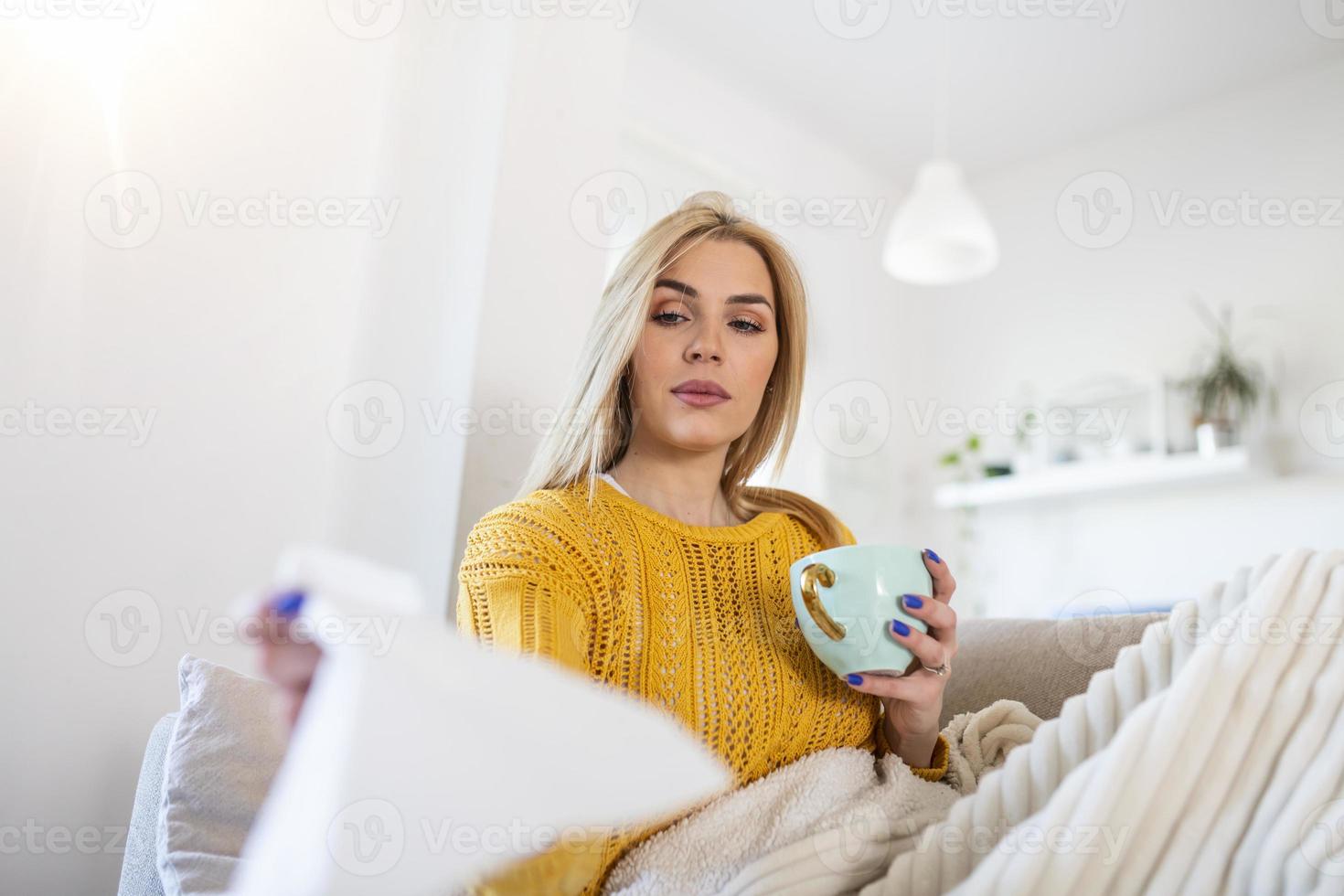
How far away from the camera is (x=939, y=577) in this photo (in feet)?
3.43

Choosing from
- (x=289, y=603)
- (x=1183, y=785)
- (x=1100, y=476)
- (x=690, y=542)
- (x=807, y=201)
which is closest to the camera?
(x=289, y=603)

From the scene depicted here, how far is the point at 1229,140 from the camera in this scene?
141 inches

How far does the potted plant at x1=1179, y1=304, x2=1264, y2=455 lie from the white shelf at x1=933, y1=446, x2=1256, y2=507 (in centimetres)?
7

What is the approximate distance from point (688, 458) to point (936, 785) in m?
0.52

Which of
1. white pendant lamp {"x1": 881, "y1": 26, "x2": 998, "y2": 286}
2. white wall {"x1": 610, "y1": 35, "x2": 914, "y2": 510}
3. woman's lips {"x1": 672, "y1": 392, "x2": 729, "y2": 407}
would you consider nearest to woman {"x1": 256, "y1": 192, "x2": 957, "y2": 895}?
woman's lips {"x1": 672, "y1": 392, "x2": 729, "y2": 407}

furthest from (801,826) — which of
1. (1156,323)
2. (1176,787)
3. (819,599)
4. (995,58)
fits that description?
(1156,323)

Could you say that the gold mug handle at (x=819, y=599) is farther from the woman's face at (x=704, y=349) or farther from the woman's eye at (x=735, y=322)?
the woman's eye at (x=735, y=322)

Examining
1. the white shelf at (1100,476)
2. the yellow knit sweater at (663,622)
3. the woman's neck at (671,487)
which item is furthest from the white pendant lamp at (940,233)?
the yellow knit sweater at (663,622)

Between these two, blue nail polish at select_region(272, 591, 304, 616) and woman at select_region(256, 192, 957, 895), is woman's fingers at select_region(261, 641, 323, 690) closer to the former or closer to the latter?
blue nail polish at select_region(272, 591, 304, 616)

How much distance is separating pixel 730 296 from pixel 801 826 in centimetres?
71

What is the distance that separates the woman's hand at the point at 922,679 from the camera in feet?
3.28

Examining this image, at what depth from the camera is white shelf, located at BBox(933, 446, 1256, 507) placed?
324cm

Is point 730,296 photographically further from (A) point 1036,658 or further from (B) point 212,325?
(B) point 212,325

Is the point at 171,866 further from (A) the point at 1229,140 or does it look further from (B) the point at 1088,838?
(A) the point at 1229,140
